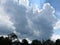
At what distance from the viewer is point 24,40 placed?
485 ft

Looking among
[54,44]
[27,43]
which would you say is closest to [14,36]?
[27,43]

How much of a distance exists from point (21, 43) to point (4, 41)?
37.6m

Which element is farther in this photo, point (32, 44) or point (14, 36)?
point (32, 44)

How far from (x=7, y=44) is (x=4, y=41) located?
2.14 meters

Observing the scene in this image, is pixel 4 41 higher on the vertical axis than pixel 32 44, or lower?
lower

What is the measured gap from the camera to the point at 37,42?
513 ft

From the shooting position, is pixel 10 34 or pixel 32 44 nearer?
pixel 10 34

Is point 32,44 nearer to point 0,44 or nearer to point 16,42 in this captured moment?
point 16,42

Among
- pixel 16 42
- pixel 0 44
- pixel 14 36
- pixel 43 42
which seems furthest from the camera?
pixel 43 42

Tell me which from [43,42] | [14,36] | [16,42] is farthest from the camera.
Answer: [43,42]

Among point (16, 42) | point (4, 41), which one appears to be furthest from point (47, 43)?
point (4, 41)

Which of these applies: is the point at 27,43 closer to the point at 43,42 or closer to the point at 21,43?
the point at 21,43

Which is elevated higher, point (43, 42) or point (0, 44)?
point (43, 42)

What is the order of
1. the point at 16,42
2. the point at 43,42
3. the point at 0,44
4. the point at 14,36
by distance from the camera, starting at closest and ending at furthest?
the point at 0,44
the point at 14,36
the point at 16,42
the point at 43,42
